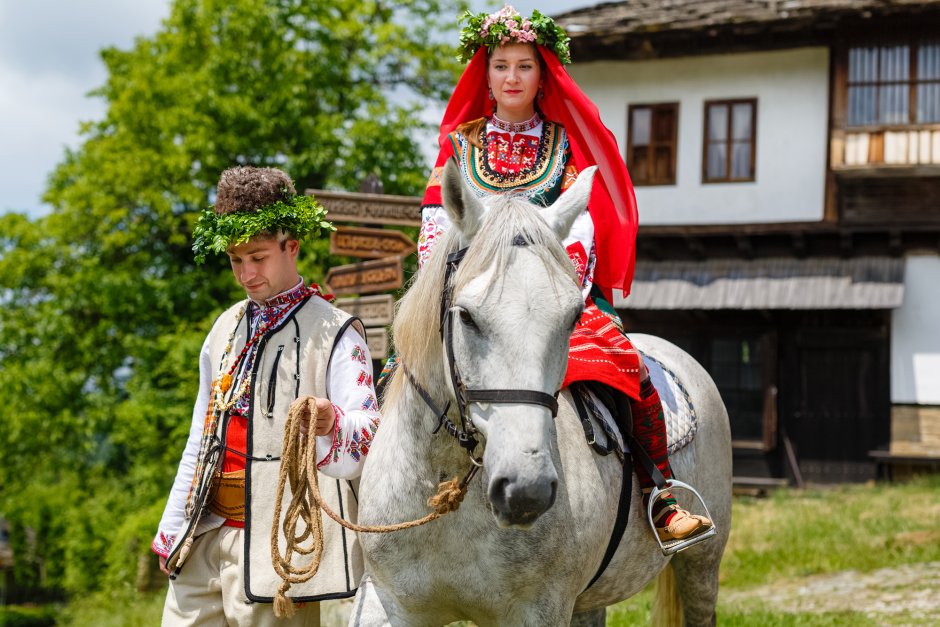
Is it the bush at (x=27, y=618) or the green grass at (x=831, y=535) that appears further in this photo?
the bush at (x=27, y=618)

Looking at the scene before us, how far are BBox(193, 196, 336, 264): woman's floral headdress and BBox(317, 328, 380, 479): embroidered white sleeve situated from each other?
427 millimetres

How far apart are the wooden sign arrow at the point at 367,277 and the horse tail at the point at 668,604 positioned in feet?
12.6

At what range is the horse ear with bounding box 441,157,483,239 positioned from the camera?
9.37 ft

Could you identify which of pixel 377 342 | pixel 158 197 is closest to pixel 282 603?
pixel 377 342

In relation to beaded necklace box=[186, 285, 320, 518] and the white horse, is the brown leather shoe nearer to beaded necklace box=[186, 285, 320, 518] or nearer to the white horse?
the white horse

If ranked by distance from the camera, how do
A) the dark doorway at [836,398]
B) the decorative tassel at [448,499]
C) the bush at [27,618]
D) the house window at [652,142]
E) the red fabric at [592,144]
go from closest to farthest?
the decorative tassel at [448,499]
the red fabric at [592,144]
the dark doorway at [836,398]
the house window at [652,142]
the bush at [27,618]

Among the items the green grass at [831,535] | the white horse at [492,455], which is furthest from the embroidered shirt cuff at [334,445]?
the green grass at [831,535]

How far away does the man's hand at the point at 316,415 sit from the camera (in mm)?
3062

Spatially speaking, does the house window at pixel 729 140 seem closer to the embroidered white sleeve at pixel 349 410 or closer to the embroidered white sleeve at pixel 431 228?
the embroidered white sleeve at pixel 431 228

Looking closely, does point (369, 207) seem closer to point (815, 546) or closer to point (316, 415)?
point (316, 415)

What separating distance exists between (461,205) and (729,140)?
15316mm

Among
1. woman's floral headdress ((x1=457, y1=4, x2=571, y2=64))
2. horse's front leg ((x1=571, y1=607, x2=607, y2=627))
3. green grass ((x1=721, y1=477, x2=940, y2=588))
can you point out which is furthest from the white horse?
green grass ((x1=721, y1=477, x2=940, y2=588))

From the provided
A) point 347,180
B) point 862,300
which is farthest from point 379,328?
point 347,180

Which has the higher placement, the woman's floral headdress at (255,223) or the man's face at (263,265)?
the woman's floral headdress at (255,223)
